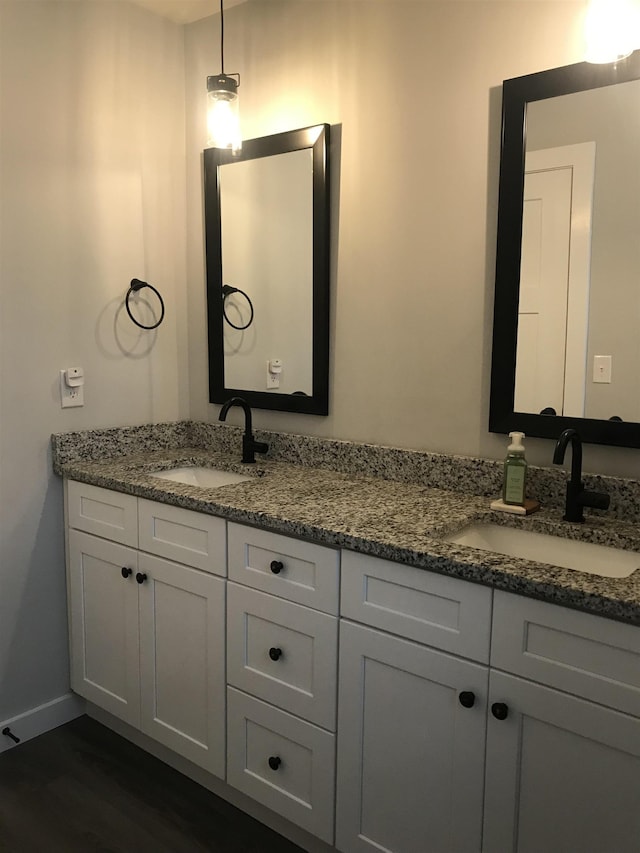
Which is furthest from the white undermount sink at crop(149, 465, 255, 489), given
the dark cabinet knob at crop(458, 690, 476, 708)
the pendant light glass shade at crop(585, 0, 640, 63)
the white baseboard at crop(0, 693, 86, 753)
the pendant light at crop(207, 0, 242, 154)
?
the pendant light glass shade at crop(585, 0, 640, 63)

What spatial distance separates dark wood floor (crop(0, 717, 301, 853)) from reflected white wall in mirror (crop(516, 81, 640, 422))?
1.47 m

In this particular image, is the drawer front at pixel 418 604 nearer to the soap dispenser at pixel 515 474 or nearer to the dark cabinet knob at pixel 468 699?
the dark cabinet knob at pixel 468 699

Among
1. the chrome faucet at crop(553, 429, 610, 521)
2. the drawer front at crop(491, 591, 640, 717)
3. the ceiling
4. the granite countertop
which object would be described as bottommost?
the drawer front at crop(491, 591, 640, 717)

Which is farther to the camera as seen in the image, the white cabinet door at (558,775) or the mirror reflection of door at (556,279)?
the mirror reflection of door at (556,279)

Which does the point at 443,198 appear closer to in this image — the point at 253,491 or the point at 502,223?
the point at 502,223

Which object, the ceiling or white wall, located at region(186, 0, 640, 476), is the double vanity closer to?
white wall, located at region(186, 0, 640, 476)

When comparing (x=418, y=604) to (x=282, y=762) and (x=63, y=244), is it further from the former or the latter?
(x=63, y=244)

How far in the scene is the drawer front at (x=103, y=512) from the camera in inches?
87.2

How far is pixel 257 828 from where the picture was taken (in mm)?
2010

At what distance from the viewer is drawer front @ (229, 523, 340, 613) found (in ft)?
5.57

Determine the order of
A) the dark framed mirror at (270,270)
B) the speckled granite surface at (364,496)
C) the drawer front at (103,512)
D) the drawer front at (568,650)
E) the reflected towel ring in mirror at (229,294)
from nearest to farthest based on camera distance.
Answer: the drawer front at (568,650) < the speckled granite surface at (364,496) < the drawer front at (103,512) < the dark framed mirror at (270,270) < the reflected towel ring in mirror at (229,294)

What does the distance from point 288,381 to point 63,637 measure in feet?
3.93

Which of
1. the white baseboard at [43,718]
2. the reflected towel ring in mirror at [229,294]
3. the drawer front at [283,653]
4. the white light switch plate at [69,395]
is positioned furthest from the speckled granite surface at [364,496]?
the white baseboard at [43,718]

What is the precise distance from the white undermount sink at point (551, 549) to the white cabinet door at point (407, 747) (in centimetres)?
32
